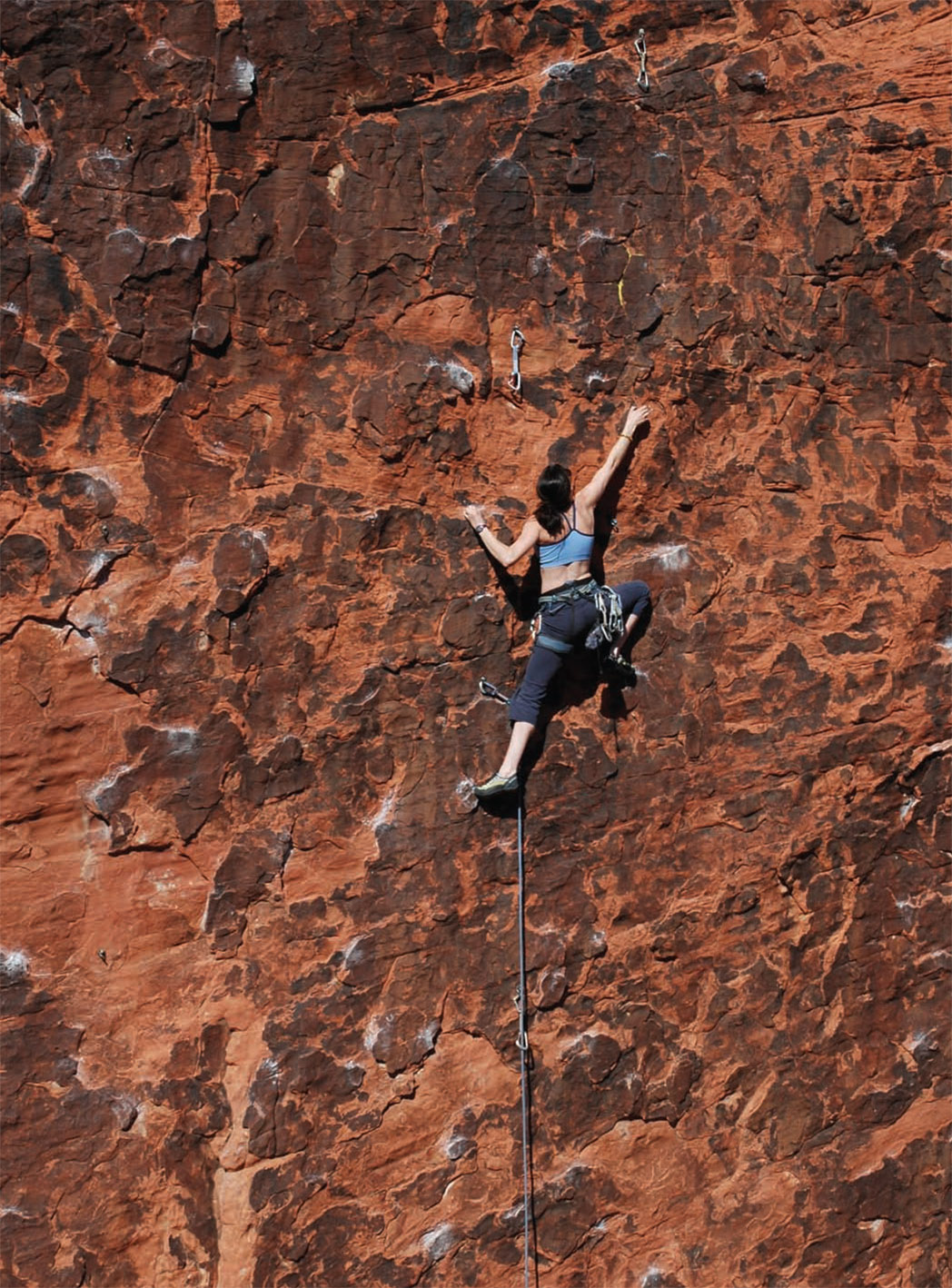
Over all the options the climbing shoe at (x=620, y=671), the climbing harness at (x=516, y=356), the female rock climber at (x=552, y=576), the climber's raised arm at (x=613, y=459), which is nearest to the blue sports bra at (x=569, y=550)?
the female rock climber at (x=552, y=576)

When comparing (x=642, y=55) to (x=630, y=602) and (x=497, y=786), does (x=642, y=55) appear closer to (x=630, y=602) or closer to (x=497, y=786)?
(x=630, y=602)

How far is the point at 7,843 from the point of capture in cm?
455

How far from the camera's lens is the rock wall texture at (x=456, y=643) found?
15.1 ft

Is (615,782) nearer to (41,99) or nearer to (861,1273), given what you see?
(861,1273)

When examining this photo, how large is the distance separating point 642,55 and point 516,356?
4.57ft

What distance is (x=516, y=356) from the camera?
5.04 m

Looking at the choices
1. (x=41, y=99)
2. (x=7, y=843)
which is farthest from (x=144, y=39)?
(x=7, y=843)

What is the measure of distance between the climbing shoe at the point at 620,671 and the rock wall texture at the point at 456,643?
7cm

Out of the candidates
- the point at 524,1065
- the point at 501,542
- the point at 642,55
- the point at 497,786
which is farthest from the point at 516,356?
the point at 524,1065

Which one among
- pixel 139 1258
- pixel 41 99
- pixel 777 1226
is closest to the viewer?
pixel 41 99

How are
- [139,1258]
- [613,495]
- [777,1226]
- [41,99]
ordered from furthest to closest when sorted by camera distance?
[777,1226]
[613,495]
[139,1258]
[41,99]

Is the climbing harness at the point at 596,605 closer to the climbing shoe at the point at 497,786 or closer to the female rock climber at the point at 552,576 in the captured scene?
the female rock climber at the point at 552,576

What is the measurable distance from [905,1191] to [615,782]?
102 inches

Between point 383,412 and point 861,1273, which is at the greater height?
point 383,412
